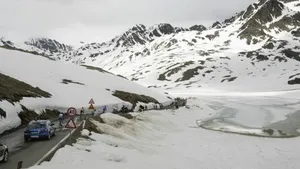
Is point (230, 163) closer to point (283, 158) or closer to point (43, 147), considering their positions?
point (283, 158)

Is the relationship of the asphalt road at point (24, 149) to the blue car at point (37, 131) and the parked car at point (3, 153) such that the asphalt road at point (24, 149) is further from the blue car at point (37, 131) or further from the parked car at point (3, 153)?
the blue car at point (37, 131)

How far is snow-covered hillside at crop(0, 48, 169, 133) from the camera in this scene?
4940 centimetres

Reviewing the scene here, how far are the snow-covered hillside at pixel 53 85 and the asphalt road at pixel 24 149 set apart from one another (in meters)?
5.29

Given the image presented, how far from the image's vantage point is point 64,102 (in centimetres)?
6644

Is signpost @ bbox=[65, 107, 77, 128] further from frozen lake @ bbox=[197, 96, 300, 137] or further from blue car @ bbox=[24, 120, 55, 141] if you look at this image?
frozen lake @ bbox=[197, 96, 300, 137]

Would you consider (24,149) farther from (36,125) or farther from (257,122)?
(257,122)

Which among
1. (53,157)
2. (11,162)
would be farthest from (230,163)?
(11,162)

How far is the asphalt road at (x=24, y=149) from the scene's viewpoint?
22.0 m

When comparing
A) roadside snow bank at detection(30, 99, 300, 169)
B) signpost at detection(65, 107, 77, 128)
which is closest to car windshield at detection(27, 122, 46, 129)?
roadside snow bank at detection(30, 99, 300, 169)

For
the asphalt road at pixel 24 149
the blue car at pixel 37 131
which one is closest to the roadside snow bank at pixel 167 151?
the asphalt road at pixel 24 149

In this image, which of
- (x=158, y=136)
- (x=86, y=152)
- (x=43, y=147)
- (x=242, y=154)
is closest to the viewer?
(x=86, y=152)

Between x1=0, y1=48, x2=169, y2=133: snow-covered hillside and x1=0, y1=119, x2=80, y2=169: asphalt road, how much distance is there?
208 inches

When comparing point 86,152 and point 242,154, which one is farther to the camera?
point 242,154

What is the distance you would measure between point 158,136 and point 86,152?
19234 mm
